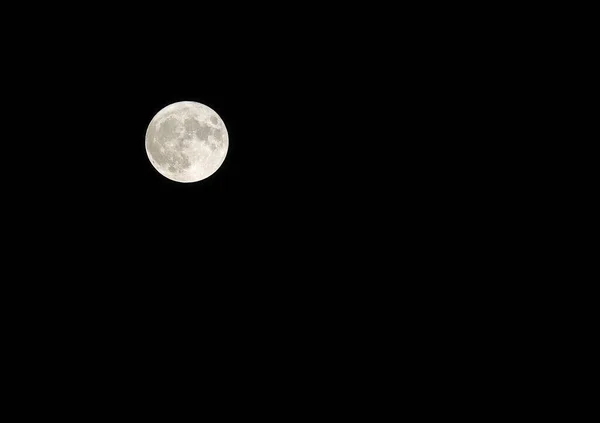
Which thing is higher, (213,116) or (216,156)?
(213,116)

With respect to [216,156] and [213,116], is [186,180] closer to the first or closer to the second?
[216,156]

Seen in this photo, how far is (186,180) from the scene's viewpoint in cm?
446

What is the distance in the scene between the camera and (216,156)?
14.6ft

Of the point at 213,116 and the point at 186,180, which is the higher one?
the point at 213,116

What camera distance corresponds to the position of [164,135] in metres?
4.28

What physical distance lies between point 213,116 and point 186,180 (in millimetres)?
726

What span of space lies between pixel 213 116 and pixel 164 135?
1.81 feet

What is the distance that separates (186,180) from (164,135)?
501mm

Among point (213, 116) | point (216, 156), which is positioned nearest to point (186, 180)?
point (216, 156)
